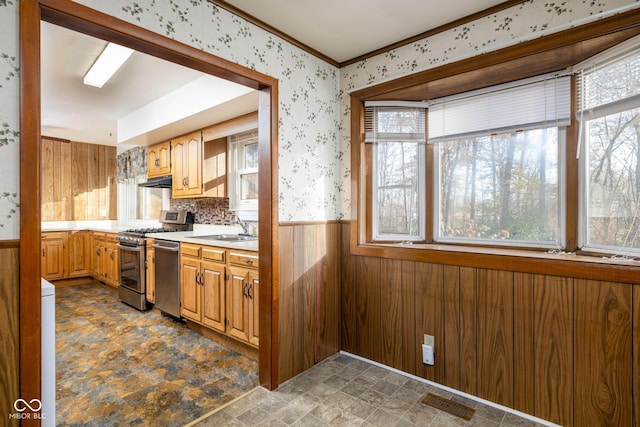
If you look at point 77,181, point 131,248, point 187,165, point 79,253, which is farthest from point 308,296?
point 77,181

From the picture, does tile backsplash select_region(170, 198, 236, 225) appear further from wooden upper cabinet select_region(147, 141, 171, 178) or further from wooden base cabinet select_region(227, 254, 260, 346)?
wooden base cabinet select_region(227, 254, 260, 346)

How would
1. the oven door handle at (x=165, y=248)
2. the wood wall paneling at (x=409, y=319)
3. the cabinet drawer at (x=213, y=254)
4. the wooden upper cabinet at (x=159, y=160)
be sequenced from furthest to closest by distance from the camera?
the wooden upper cabinet at (x=159, y=160), the oven door handle at (x=165, y=248), the cabinet drawer at (x=213, y=254), the wood wall paneling at (x=409, y=319)

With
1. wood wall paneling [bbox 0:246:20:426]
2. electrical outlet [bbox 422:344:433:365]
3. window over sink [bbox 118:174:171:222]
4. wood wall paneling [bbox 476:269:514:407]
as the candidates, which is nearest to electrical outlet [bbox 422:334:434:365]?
electrical outlet [bbox 422:344:433:365]

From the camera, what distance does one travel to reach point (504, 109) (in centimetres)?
225

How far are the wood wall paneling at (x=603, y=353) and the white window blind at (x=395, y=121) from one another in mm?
1504

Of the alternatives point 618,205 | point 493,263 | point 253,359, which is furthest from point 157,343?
point 618,205

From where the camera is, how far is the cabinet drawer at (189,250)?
127 inches

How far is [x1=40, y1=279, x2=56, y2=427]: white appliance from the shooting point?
4.46ft

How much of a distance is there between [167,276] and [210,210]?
1.08 meters

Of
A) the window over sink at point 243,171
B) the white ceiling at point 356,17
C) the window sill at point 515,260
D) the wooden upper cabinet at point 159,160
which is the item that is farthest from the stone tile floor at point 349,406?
the wooden upper cabinet at point 159,160

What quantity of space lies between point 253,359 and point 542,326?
84.6 inches

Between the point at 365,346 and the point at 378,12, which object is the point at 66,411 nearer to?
the point at 365,346

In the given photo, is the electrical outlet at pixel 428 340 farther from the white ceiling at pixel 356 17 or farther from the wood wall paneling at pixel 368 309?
the white ceiling at pixel 356 17

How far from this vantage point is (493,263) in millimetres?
2066
